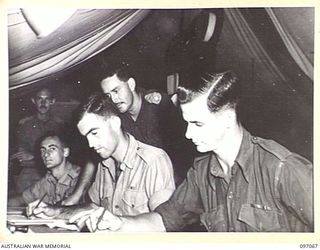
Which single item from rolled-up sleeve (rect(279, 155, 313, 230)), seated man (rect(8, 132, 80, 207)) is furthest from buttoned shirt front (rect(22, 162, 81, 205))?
rolled-up sleeve (rect(279, 155, 313, 230))

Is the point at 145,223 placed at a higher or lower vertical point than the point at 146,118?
lower

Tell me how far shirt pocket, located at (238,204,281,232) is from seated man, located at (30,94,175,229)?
93 mm

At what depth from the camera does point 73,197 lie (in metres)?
0.67

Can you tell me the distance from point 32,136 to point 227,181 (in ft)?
0.81

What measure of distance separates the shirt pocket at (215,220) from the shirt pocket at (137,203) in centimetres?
7

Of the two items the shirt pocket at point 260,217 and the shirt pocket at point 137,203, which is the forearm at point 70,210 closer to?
the shirt pocket at point 137,203

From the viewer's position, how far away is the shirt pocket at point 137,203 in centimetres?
66

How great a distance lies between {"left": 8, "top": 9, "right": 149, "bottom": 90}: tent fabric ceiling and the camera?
67 cm

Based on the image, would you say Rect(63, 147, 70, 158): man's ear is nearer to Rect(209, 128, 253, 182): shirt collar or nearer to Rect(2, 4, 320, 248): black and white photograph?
Rect(2, 4, 320, 248): black and white photograph

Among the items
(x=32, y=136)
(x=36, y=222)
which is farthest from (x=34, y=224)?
(x=32, y=136)

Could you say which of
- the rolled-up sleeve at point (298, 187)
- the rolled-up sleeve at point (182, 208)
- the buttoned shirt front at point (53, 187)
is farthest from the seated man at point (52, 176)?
the rolled-up sleeve at point (298, 187)

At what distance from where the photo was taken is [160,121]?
66 centimetres

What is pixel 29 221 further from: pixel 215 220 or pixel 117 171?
pixel 215 220

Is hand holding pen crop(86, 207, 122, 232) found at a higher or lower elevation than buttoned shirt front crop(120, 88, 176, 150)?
lower
